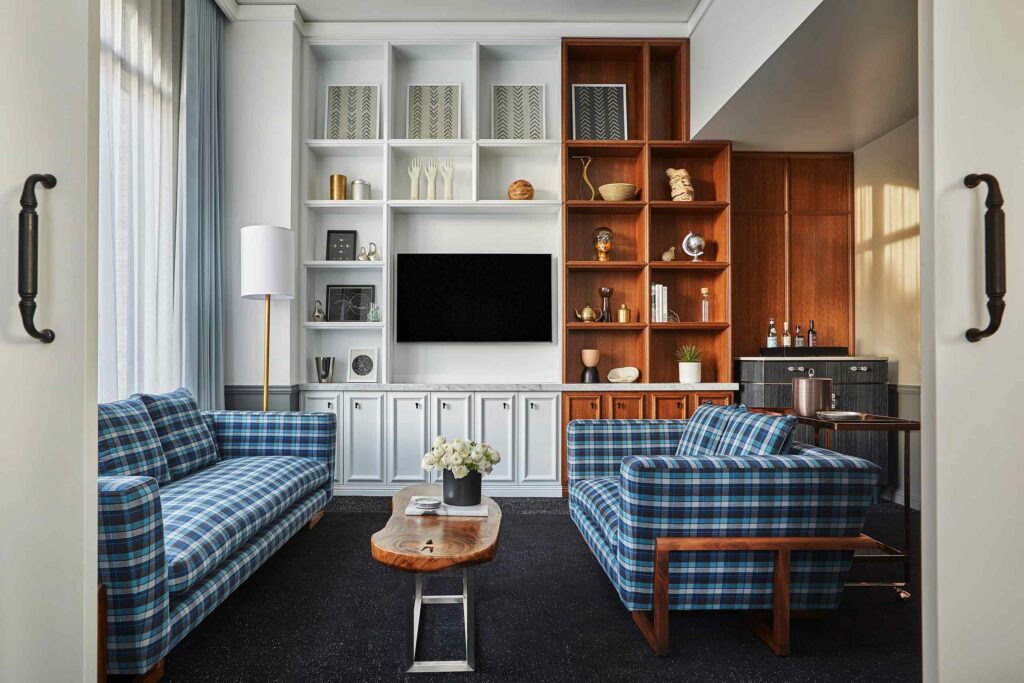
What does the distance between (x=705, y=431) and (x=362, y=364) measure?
2.70 metres

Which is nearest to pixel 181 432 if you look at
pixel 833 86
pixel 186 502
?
pixel 186 502

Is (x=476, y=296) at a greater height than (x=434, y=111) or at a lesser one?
lesser

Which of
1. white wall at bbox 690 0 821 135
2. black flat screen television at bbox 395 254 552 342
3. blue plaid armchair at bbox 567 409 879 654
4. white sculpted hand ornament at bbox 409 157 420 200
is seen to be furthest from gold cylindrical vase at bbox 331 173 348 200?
blue plaid armchair at bbox 567 409 879 654

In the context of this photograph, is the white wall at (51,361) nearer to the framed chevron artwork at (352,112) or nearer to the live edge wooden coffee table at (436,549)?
the live edge wooden coffee table at (436,549)

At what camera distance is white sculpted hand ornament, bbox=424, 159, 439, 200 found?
14.8 feet

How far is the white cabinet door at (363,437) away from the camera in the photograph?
4.33m

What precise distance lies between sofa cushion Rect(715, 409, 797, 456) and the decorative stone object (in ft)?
8.12

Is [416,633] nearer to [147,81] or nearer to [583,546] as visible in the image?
[583,546]

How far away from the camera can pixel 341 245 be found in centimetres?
459

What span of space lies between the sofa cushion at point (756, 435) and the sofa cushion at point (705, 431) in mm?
52

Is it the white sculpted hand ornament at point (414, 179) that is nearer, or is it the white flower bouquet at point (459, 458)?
the white flower bouquet at point (459, 458)

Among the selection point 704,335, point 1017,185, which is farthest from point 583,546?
point 1017,185

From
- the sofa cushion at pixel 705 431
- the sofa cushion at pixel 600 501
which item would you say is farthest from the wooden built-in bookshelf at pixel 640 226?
the sofa cushion at pixel 600 501

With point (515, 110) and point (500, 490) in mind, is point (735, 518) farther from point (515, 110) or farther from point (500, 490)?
point (515, 110)
